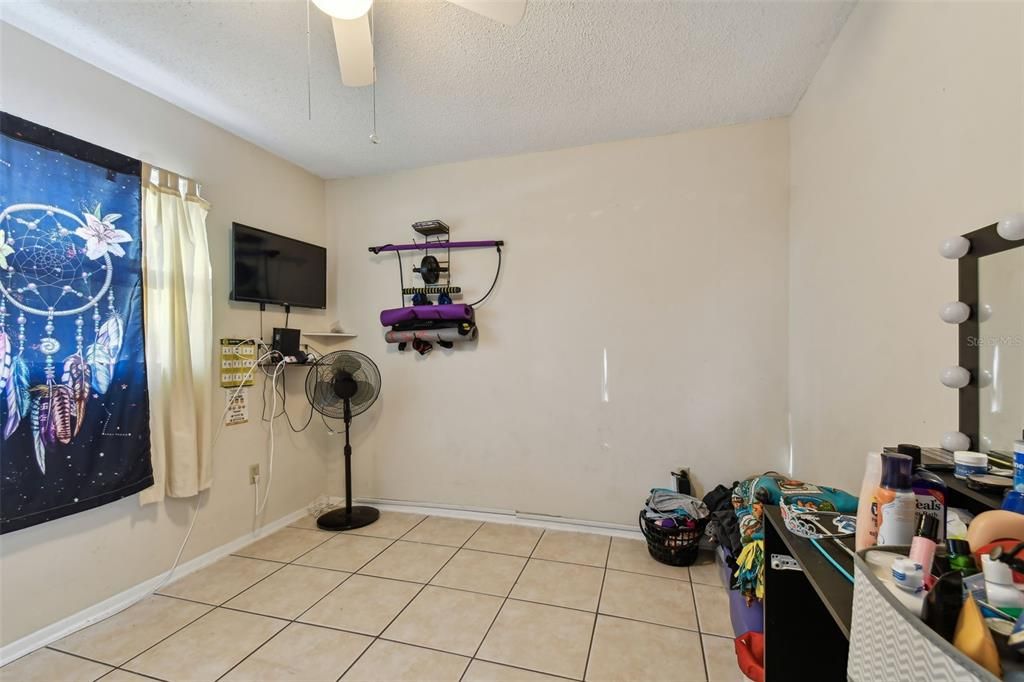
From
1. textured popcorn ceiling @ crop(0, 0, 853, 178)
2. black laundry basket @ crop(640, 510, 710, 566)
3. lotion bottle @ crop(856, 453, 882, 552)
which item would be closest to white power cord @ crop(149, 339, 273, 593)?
textured popcorn ceiling @ crop(0, 0, 853, 178)

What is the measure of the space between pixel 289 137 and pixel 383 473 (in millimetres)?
2469

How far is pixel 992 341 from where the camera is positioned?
97 cm

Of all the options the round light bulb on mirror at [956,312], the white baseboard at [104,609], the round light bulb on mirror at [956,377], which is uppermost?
the round light bulb on mirror at [956,312]

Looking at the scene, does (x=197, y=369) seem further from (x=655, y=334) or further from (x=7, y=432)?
(x=655, y=334)

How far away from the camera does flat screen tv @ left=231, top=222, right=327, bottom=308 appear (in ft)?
8.27

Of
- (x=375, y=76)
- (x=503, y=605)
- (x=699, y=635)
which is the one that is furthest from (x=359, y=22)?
(x=699, y=635)

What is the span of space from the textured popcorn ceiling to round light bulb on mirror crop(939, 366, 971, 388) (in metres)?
1.53

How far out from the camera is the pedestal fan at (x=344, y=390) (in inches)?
111

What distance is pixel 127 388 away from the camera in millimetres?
1989

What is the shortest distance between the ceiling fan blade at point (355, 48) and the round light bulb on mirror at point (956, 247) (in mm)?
1836

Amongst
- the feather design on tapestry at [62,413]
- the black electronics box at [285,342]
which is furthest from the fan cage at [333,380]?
the feather design on tapestry at [62,413]

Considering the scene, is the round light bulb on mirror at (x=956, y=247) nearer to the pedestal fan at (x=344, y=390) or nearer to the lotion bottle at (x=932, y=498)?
the lotion bottle at (x=932, y=498)

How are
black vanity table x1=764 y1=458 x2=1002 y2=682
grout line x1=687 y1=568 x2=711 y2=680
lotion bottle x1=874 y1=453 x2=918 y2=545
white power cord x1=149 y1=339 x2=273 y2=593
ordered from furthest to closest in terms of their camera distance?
white power cord x1=149 y1=339 x2=273 y2=593 < grout line x1=687 y1=568 x2=711 y2=680 < black vanity table x1=764 y1=458 x2=1002 y2=682 < lotion bottle x1=874 y1=453 x2=918 y2=545

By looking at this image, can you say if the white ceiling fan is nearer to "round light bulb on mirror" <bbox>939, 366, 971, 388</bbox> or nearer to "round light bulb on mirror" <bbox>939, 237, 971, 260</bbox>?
"round light bulb on mirror" <bbox>939, 237, 971, 260</bbox>
